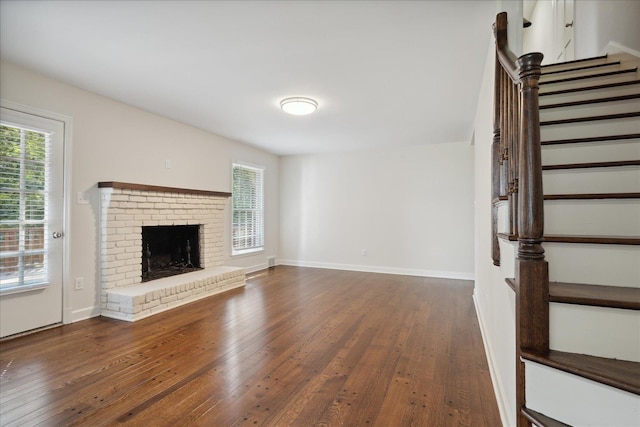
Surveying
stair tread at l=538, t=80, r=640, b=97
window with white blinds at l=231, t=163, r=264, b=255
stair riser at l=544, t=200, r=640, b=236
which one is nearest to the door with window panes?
window with white blinds at l=231, t=163, r=264, b=255

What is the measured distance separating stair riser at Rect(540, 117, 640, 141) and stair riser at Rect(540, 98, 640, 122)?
0.56 ft

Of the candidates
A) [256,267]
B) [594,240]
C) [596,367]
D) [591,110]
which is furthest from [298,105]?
[256,267]

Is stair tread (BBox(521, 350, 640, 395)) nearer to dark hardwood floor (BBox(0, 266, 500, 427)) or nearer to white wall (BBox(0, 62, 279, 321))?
dark hardwood floor (BBox(0, 266, 500, 427))

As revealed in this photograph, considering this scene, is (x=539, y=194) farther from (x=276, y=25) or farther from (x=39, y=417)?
(x=39, y=417)

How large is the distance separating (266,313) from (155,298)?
4.20 ft

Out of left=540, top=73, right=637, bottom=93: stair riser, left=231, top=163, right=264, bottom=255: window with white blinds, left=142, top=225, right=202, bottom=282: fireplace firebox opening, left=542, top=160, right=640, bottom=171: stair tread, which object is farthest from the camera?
left=231, top=163, right=264, bottom=255: window with white blinds

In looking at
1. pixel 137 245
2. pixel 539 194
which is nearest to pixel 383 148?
pixel 137 245

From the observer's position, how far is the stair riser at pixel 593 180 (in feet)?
5.24

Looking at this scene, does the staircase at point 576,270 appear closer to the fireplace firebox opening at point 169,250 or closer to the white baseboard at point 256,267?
the fireplace firebox opening at point 169,250

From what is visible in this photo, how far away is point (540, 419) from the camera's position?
3.71ft

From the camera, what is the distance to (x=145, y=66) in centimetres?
279

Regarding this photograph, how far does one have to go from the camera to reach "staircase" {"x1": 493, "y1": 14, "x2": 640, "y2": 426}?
3.53ft

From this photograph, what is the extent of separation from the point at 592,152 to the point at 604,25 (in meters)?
2.31

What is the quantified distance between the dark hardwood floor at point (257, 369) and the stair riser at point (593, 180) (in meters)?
1.34
